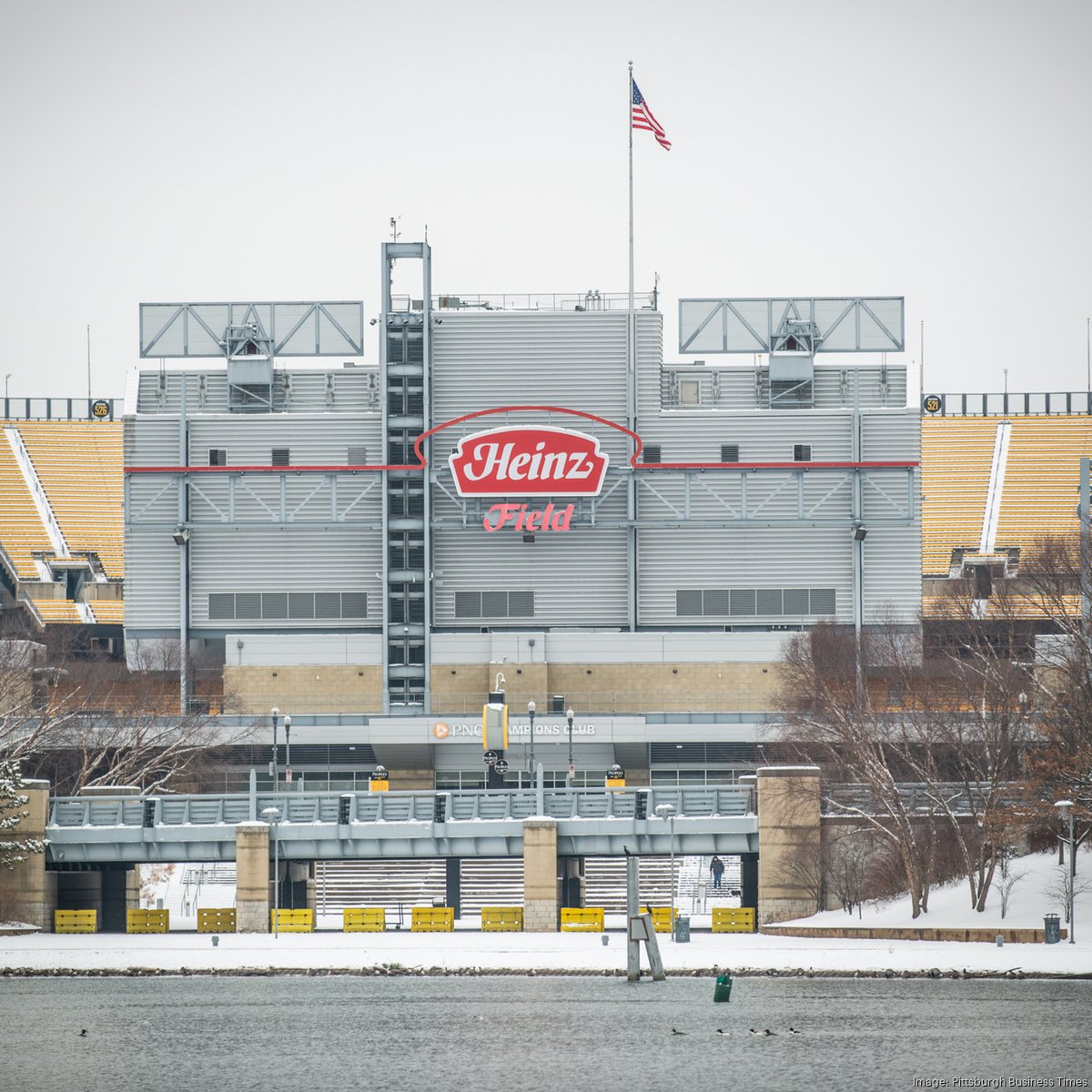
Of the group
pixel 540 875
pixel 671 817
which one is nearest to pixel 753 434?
pixel 671 817

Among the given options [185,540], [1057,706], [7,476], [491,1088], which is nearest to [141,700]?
[185,540]

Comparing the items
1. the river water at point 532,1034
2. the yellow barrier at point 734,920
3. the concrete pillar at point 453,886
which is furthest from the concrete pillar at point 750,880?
the river water at point 532,1034

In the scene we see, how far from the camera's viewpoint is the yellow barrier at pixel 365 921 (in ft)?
236

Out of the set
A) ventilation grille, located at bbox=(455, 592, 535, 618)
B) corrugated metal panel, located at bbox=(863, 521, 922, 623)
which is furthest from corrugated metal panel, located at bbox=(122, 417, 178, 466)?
corrugated metal panel, located at bbox=(863, 521, 922, 623)

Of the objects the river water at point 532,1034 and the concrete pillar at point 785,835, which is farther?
the concrete pillar at point 785,835

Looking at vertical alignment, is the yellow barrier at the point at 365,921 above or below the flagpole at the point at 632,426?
below

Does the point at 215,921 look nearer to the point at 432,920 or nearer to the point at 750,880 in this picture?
the point at 432,920

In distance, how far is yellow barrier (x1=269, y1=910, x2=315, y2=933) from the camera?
70.6m

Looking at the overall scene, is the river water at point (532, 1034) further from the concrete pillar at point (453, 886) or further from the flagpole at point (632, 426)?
the flagpole at point (632, 426)

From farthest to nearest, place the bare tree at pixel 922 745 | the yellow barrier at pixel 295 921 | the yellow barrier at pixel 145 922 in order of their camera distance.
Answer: the yellow barrier at pixel 145 922, the yellow barrier at pixel 295 921, the bare tree at pixel 922 745

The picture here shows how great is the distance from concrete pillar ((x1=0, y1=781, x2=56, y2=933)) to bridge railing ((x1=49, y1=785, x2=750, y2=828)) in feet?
3.85

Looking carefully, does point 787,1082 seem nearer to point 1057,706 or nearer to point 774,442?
point 1057,706

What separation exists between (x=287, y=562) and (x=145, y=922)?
123ft

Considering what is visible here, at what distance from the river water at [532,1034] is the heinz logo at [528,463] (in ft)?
157
